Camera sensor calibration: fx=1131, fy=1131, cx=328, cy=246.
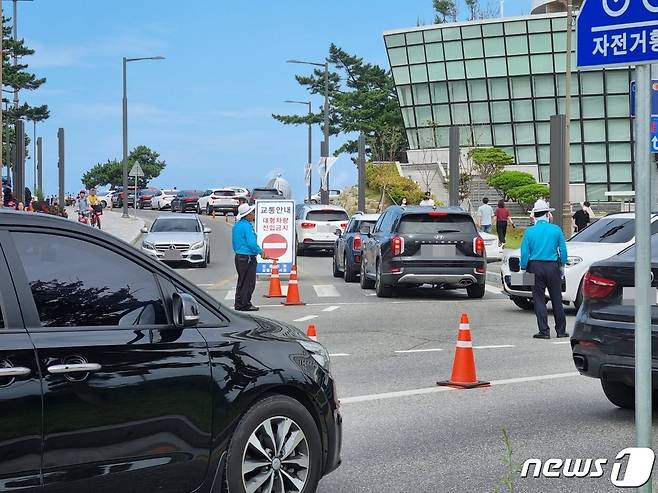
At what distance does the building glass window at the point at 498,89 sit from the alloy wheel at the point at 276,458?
2863 inches

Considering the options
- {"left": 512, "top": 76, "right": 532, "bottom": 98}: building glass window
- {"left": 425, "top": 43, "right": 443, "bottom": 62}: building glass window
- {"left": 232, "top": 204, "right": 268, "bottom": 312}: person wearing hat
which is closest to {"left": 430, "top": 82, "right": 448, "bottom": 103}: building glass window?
{"left": 425, "top": 43, "right": 443, "bottom": 62}: building glass window

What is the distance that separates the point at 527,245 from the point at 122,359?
10.7 meters

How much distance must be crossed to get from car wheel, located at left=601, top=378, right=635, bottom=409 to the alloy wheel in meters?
4.30

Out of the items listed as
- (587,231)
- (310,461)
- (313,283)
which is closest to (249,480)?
(310,461)

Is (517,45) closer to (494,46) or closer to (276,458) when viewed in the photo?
(494,46)

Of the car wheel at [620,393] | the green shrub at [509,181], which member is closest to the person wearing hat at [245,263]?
the car wheel at [620,393]

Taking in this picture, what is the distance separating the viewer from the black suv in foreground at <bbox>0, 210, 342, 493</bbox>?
4.79 meters

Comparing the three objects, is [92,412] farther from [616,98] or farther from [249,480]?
[616,98]

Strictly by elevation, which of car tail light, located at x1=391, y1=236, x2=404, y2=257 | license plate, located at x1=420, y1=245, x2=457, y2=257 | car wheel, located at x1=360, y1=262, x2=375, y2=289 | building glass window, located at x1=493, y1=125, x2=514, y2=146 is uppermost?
building glass window, located at x1=493, y1=125, x2=514, y2=146

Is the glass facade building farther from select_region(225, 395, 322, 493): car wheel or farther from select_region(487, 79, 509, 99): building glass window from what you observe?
select_region(225, 395, 322, 493): car wheel

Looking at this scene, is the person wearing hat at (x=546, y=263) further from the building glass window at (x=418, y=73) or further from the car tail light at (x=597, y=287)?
the building glass window at (x=418, y=73)

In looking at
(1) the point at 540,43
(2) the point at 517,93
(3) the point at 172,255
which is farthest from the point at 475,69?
(3) the point at 172,255

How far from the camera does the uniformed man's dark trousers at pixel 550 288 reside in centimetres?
1490

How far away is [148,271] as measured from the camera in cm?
553
